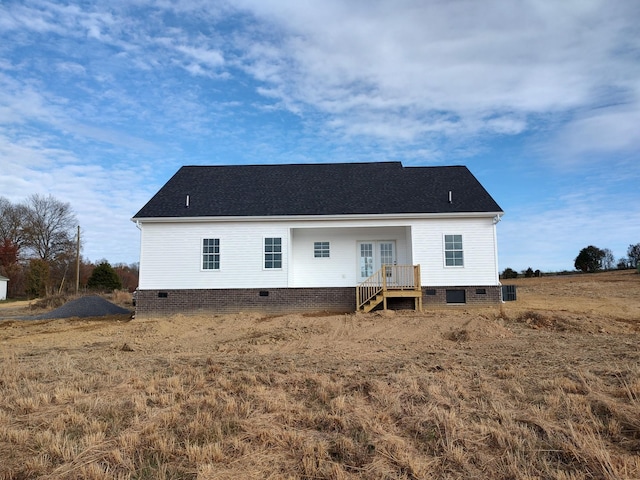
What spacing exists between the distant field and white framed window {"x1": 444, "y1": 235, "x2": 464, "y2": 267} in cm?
691

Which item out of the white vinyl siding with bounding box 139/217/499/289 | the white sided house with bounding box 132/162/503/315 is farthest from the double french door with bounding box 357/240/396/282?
the white vinyl siding with bounding box 139/217/499/289

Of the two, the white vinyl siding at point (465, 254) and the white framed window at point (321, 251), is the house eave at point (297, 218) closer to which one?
the white vinyl siding at point (465, 254)

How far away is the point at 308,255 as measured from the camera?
63.7 feet

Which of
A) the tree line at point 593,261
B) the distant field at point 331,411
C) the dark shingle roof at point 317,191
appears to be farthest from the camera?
A: the tree line at point 593,261

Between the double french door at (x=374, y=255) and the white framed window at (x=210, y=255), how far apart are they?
5915 millimetres

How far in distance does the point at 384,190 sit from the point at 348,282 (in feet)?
14.2

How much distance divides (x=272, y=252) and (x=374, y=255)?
4423 millimetres

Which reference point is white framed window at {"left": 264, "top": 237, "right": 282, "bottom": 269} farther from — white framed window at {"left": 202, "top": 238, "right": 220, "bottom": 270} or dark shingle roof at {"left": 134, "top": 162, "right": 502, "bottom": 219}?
white framed window at {"left": 202, "top": 238, "right": 220, "bottom": 270}

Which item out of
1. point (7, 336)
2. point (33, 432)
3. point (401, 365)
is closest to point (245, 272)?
point (7, 336)

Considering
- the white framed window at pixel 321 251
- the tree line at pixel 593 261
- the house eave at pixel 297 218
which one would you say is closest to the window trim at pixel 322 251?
the white framed window at pixel 321 251

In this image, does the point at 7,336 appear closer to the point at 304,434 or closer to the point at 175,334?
the point at 175,334

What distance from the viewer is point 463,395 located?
20.0 feet

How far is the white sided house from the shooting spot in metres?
17.9

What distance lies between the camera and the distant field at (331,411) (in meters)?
4.27
